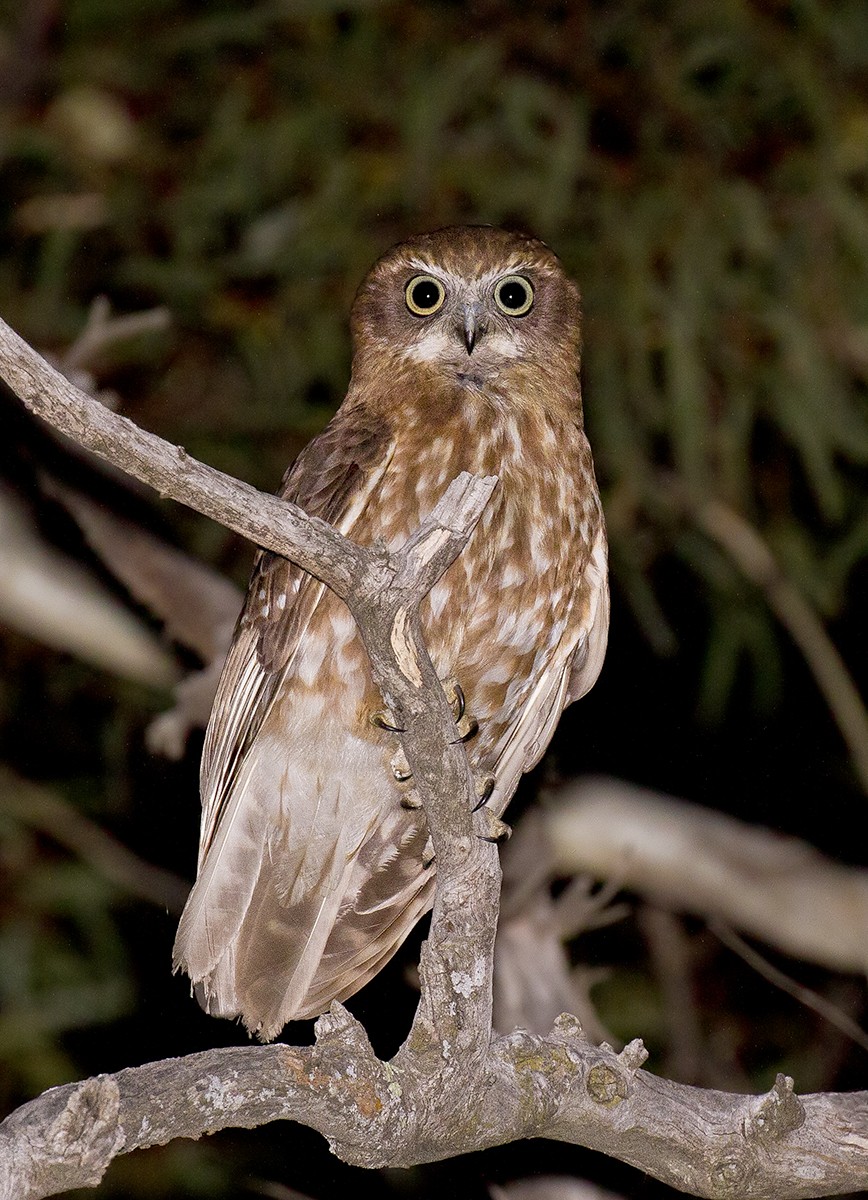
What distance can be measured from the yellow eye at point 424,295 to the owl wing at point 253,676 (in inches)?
9.2

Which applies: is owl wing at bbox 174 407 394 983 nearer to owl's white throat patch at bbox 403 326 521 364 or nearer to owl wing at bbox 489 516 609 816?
owl's white throat patch at bbox 403 326 521 364

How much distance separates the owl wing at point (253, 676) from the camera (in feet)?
8.07

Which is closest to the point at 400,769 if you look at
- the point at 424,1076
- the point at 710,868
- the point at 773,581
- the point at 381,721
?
the point at 381,721

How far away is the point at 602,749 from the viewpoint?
4.86 metres

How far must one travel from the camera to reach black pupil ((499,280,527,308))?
2.79 m

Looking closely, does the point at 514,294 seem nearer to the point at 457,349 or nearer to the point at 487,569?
the point at 457,349

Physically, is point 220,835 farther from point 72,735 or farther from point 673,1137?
point 72,735

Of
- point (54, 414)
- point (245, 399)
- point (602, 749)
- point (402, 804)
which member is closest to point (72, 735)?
point (245, 399)

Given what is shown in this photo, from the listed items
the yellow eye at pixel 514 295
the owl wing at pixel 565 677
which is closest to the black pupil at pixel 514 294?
the yellow eye at pixel 514 295

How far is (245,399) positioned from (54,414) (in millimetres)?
2861

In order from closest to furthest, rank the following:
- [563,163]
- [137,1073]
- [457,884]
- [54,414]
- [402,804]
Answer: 1. [54,414]
2. [137,1073]
3. [457,884]
4. [402,804]
5. [563,163]

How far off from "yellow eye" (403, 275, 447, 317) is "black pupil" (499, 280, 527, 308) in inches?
4.5

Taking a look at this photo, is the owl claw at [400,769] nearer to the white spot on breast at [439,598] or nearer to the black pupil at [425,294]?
the white spot on breast at [439,598]

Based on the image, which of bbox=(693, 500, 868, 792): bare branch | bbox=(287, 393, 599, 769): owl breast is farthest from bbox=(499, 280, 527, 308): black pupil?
bbox=(693, 500, 868, 792): bare branch
